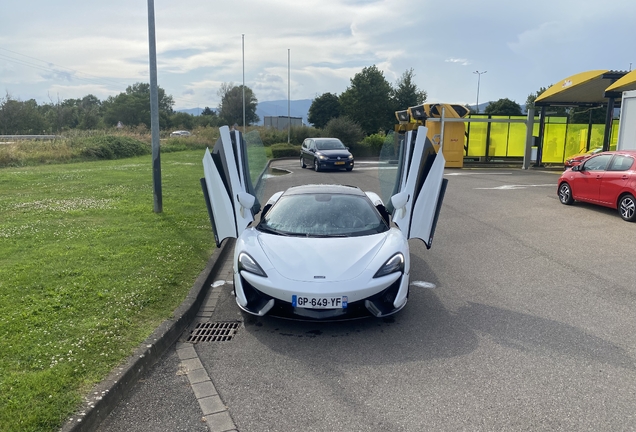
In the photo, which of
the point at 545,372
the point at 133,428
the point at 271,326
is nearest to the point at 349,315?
the point at 271,326

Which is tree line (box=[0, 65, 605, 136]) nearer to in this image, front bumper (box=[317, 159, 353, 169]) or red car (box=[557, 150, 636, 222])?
front bumper (box=[317, 159, 353, 169])

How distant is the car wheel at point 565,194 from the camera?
12814mm

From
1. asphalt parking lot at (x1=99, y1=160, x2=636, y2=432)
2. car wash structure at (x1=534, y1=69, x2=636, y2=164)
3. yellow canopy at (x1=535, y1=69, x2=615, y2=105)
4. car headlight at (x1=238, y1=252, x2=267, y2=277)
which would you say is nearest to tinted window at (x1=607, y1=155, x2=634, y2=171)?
asphalt parking lot at (x1=99, y1=160, x2=636, y2=432)

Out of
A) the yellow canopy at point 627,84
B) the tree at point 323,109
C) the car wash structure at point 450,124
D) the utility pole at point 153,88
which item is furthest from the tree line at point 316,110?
the utility pole at point 153,88

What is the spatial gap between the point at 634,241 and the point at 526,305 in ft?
15.6

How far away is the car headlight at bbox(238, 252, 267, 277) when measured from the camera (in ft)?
16.0

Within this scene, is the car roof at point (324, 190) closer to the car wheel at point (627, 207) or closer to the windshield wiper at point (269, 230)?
the windshield wiper at point (269, 230)

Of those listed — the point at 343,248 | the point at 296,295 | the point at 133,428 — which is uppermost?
the point at 343,248

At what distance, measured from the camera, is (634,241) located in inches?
348

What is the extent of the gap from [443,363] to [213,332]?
232 cm

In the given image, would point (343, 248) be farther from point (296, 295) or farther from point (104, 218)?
point (104, 218)

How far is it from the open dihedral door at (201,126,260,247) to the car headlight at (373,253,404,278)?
6.85 feet

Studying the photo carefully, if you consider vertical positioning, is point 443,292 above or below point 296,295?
below

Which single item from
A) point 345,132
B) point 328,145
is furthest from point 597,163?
point 345,132
